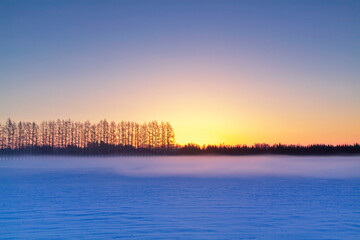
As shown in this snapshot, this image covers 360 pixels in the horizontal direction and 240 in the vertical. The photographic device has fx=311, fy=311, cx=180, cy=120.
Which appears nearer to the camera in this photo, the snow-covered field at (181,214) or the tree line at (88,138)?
the snow-covered field at (181,214)

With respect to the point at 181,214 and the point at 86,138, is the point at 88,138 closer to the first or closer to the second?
the point at 86,138

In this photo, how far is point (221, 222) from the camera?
10.1m

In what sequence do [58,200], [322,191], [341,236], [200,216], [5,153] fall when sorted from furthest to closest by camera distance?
[5,153]
[322,191]
[58,200]
[200,216]
[341,236]

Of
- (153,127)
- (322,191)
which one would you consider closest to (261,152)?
(153,127)

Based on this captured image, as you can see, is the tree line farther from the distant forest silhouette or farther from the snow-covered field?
the snow-covered field

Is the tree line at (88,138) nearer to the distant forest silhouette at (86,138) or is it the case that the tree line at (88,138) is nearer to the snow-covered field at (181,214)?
the distant forest silhouette at (86,138)

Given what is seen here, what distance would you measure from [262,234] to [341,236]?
214 cm

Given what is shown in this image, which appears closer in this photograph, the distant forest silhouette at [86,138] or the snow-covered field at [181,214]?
the snow-covered field at [181,214]

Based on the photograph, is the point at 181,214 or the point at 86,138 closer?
the point at 181,214

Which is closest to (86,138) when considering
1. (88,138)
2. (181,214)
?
(88,138)

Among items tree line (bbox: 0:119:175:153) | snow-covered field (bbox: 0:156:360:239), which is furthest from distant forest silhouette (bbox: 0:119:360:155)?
snow-covered field (bbox: 0:156:360:239)

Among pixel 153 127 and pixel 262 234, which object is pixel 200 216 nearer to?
pixel 262 234

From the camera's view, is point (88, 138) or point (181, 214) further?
point (88, 138)

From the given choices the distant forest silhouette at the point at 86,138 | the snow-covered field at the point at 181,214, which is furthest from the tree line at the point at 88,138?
the snow-covered field at the point at 181,214
